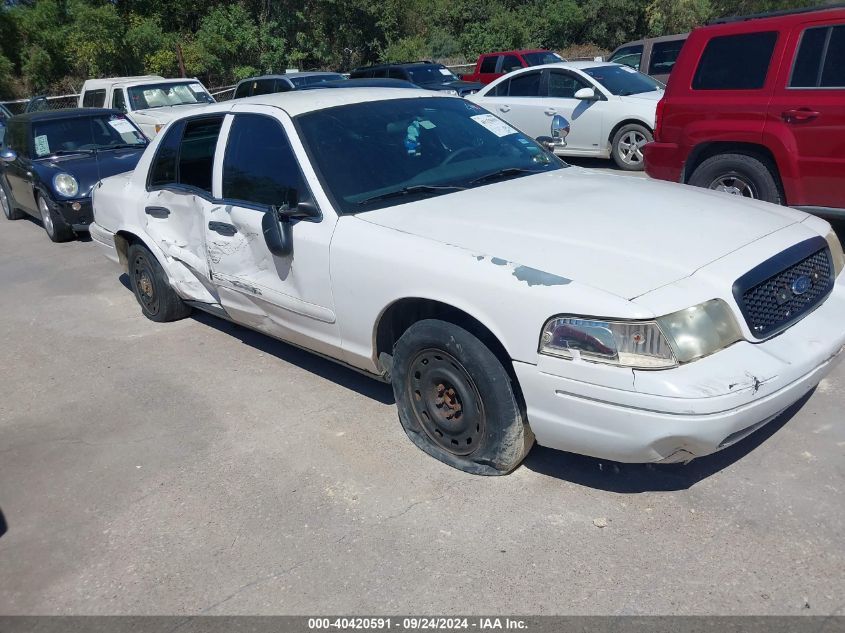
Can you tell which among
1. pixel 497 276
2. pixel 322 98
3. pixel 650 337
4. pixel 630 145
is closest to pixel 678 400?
pixel 650 337

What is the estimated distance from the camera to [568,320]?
3.11 meters

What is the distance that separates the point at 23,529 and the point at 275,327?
1.70 m

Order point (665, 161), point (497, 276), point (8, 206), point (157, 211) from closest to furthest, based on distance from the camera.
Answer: point (497, 276) < point (157, 211) < point (665, 161) < point (8, 206)

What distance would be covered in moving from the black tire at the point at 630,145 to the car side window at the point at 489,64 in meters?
8.48

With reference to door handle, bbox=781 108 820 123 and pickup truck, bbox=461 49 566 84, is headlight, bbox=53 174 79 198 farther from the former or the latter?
pickup truck, bbox=461 49 566 84

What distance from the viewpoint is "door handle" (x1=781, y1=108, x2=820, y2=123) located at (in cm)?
619

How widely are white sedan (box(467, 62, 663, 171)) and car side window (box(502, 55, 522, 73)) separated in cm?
629

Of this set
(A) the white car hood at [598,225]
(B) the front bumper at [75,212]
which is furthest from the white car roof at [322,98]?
(B) the front bumper at [75,212]

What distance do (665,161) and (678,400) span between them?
4893 millimetres

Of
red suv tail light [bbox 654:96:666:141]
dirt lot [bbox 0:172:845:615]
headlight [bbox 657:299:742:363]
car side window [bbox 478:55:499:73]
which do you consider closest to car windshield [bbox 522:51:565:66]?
car side window [bbox 478:55:499:73]

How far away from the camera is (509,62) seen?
60.2 feet

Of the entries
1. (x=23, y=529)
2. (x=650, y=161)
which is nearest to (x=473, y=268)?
(x=23, y=529)

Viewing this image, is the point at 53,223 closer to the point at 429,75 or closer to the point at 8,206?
the point at 8,206

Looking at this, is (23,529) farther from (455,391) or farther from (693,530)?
(693,530)
